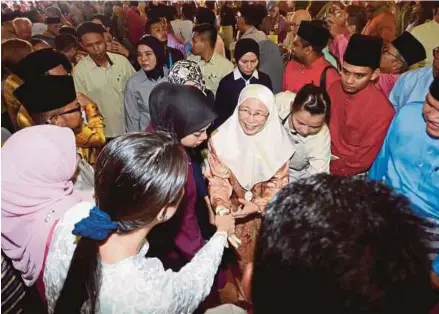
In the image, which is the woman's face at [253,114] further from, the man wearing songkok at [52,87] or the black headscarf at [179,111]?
the man wearing songkok at [52,87]

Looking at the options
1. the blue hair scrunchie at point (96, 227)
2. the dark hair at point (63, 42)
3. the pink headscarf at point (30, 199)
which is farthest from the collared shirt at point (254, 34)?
the blue hair scrunchie at point (96, 227)

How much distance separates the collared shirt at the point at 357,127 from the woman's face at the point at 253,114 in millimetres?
745

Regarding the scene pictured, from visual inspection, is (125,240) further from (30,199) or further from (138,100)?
(138,100)

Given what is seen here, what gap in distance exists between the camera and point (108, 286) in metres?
1.23

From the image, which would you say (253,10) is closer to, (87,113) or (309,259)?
(87,113)

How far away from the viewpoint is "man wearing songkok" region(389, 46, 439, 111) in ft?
9.37

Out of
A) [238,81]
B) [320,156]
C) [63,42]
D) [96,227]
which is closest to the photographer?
[96,227]

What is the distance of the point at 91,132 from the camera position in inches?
104

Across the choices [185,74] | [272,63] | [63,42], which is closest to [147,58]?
[185,74]

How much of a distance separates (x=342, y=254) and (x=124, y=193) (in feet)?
2.31

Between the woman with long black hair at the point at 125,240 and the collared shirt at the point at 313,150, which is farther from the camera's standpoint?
the collared shirt at the point at 313,150

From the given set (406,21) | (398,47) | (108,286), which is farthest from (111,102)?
(406,21)

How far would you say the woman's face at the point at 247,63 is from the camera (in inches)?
141

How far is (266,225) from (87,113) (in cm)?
222
